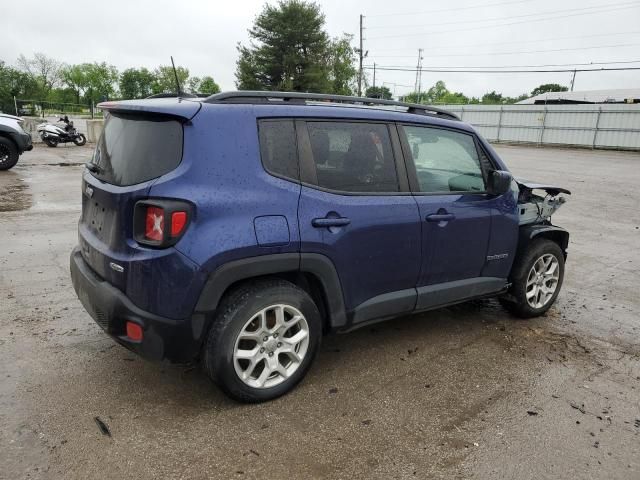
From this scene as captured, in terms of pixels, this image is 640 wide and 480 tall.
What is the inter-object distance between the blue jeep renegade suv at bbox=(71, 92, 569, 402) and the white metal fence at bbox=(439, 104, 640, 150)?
106 feet

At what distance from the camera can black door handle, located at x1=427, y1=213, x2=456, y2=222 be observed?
352 cm

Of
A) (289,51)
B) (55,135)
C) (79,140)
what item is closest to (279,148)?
(55,135)

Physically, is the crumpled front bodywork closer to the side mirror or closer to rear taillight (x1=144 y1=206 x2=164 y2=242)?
the side mirror

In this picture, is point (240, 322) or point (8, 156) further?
point (8, 156)

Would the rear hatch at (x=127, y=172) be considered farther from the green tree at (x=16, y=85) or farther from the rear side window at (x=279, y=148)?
the green tree at (x=16, y=85)

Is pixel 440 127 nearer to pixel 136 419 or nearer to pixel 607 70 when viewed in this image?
pixel 136 419

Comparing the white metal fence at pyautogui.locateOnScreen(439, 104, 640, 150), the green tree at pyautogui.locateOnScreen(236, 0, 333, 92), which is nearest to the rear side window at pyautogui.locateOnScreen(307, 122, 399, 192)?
the white metal fence at pyautogui.locateOnScreen(439, 104, 640, 150)

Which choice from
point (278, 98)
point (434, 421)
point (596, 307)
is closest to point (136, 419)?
point (434, 421)

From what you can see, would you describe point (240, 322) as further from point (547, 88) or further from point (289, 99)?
point (547, 88)

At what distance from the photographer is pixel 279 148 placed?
2980 mm

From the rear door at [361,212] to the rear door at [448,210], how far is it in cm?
12

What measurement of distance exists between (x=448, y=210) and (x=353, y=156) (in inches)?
33.6

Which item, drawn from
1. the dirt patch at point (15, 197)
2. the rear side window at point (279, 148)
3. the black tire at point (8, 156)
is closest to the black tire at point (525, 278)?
the rear side window at point (279, 148)

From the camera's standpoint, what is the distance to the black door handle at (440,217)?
3.52m
